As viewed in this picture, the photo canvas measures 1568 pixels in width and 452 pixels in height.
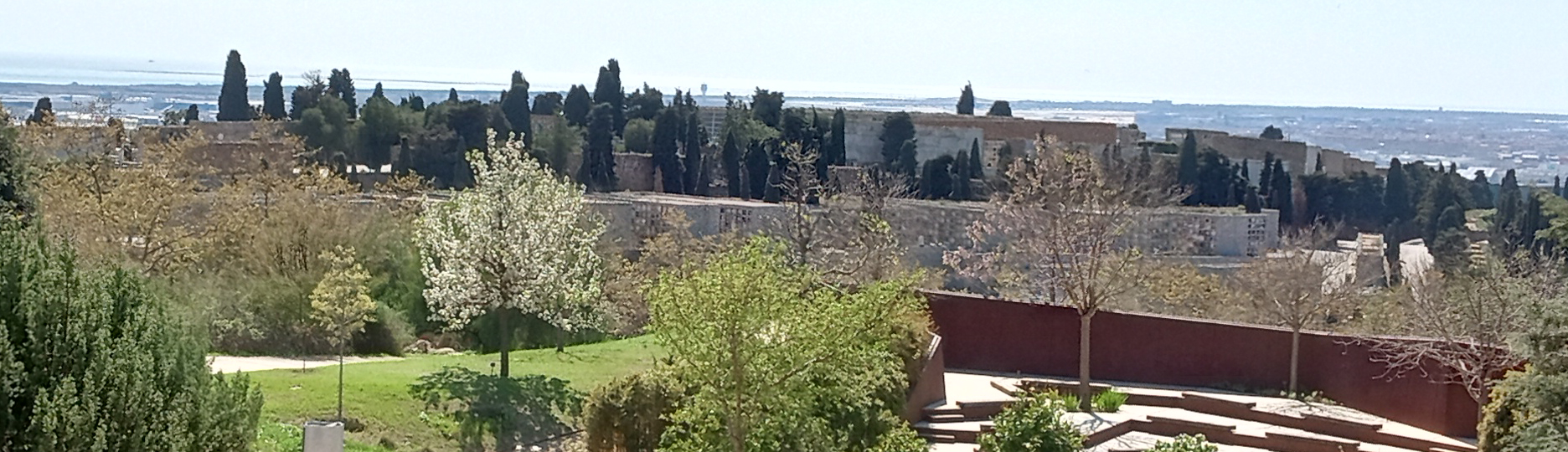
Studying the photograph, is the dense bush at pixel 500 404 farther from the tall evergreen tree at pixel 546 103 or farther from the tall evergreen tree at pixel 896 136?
the tall evergreen tree at pixel 546 103

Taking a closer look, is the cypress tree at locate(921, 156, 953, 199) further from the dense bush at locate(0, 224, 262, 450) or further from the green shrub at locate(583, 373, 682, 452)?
the dense bush at locate(0, 224, 262, 450)

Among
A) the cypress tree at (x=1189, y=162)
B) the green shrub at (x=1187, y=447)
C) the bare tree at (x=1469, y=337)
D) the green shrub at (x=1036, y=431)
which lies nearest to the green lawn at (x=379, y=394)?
the green shrub at (x=1036, y=431)

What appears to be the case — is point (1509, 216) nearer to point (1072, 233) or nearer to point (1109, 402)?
point (1072, 233)

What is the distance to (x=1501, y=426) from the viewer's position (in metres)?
13.9

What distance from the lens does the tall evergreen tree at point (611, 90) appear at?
3007 inches

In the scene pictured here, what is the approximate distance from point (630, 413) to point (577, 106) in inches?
2480

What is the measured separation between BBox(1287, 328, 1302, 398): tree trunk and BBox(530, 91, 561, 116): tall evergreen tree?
65882 millimetres

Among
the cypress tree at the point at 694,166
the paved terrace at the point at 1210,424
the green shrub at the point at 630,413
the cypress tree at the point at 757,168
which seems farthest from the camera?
the cypress tree at the point at 694,166

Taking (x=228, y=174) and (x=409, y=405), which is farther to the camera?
(x=228, y=174)

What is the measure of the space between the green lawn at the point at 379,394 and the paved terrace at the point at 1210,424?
422 cm

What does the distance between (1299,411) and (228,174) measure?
29.7 m

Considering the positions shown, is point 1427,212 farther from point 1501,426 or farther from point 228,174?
point 1501,426

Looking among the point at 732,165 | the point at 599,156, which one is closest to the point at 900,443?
the point at 732,165

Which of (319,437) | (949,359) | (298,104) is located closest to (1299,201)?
(298,104)
